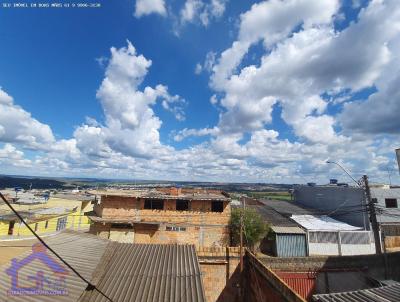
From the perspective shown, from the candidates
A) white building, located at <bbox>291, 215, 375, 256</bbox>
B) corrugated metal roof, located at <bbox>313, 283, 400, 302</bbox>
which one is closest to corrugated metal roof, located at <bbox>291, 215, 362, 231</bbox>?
white building, located at <bbox>291, 215, 375, 256</bbox>

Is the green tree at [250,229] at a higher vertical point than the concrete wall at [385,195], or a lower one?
lower

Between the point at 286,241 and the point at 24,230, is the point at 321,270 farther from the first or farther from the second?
the point at 24,230

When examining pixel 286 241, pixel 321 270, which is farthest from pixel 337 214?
pixel 321 270

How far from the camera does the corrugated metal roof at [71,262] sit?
26.1 feet

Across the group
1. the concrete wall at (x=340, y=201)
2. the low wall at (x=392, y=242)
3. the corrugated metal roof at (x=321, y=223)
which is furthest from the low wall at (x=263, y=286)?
the low wall at (x=392, y=242)

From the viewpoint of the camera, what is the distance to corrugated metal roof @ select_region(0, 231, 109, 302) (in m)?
7.95

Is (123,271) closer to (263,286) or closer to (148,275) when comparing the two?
(148,275)

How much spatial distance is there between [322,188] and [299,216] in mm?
8747

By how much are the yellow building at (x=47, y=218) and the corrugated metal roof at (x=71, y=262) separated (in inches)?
424

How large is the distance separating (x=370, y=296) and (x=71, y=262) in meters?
11.3

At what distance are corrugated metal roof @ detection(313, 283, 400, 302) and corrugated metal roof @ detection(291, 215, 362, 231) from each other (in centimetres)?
1937

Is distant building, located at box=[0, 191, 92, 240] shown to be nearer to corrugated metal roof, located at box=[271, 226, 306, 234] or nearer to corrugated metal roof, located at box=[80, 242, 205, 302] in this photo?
corrugated metal roof, located at box=[80, 242, 205, 302]

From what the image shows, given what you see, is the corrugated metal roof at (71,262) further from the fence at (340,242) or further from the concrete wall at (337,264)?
the fence at (340,242)

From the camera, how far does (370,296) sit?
929 cm
